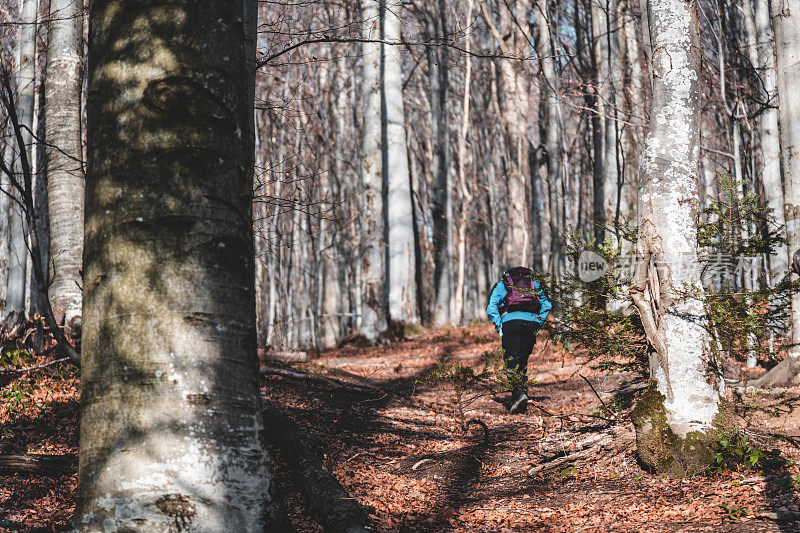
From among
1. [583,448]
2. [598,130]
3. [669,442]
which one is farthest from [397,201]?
[669,442]

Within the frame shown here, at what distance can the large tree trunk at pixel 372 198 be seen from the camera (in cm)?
1460

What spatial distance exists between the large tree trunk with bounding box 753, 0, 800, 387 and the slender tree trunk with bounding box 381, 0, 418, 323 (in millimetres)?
8595

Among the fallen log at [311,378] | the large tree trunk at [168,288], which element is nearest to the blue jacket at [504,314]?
the fallen log at [311,378]

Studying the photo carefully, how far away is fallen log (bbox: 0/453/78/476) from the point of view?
4070mm

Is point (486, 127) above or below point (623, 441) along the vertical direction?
above

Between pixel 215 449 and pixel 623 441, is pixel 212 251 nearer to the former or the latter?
pixel 215 449

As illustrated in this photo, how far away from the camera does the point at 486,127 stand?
30.3 meters

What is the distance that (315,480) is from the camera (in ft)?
12.7

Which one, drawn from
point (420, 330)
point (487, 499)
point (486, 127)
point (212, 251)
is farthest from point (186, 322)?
point (486, 127)

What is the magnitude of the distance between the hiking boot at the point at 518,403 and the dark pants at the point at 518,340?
0.29 metres

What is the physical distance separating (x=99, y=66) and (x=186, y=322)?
43.8 inches

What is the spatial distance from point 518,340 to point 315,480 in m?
3.93

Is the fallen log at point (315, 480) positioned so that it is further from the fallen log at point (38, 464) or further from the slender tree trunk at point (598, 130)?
the slender tree trunk at point (598, 130)

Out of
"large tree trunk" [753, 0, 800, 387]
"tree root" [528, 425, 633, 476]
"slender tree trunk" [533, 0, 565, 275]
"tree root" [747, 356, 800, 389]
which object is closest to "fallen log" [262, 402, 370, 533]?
"tree root" [528, 425, 633, 476]
